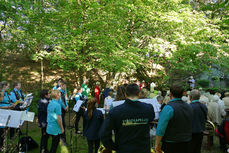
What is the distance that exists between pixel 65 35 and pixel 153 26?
5896 millimetres

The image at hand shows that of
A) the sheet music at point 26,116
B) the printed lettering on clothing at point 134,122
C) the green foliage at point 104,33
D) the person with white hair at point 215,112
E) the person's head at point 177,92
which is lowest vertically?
the person with white hair at point 215,112

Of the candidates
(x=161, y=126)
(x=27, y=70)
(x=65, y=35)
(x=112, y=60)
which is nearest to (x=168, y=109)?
(x=161, y=126)

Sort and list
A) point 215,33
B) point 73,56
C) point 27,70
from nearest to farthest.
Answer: point 73,56
point 215,33
point 27,70

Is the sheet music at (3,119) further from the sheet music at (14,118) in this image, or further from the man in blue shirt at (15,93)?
the man in blue shirt at (15,93)

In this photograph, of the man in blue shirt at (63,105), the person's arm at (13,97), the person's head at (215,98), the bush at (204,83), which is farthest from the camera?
the bush at (204,83)

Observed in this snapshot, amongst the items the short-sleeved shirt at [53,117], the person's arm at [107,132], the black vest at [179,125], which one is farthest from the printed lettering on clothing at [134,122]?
the short-sleeved shirt at [53,117]

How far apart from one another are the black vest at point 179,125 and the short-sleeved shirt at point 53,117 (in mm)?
2647

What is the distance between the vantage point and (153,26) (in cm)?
1265

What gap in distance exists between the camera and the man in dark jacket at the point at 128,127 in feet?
8.08

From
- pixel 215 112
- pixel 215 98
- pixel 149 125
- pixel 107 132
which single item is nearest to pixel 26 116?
pixel 107 132

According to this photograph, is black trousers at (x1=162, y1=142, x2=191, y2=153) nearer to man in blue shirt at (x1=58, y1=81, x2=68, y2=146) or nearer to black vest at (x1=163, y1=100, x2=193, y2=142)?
black vest at (x1=163, y1=100, x2=193, y2=142)

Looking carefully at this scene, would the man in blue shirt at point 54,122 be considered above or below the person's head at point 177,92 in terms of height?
below

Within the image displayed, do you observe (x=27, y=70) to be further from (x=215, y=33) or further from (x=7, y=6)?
(x=215, y=33)

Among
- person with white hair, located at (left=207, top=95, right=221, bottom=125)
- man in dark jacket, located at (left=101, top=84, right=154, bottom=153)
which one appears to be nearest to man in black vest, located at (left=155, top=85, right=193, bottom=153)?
man in dark jacket, located at (left=101, top=84, right=154, bottom=153)
